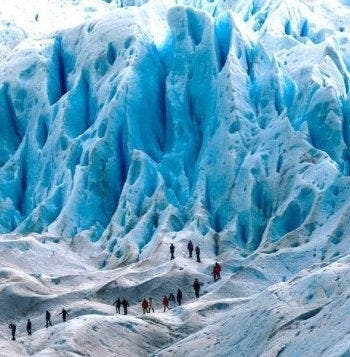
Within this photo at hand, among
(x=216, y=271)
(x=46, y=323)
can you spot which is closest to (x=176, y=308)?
(x=216, y=271)

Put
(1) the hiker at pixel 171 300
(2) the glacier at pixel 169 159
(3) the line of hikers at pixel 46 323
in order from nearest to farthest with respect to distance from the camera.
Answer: (3) the line of hikers at pixel 46 323, (1) the hiker at pixel 171 300, (2) the glacier at pixel 169 159

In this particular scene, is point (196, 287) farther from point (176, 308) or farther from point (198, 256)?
point (198, 256)

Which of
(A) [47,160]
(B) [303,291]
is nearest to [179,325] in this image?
(B) [303,291]

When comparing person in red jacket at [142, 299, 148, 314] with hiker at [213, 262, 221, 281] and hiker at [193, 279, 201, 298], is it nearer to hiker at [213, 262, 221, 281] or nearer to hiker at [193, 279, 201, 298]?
hiker at [193, 279, 201, 298]

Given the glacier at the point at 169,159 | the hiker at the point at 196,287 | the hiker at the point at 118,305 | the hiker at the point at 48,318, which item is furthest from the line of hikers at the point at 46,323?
the hiker at the point at 196,287

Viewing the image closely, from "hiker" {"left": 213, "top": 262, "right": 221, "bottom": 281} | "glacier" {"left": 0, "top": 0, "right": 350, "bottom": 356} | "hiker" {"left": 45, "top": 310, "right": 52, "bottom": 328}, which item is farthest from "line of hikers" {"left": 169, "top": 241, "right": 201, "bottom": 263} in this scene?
"hiker" {"left": 45, "top": 310, "right": 52, "bottom": 328}

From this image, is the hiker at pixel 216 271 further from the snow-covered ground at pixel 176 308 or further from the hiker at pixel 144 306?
the hiker at pixel 144 306

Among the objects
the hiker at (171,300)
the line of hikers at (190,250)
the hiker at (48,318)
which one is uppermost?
the hiker at (48,318)
